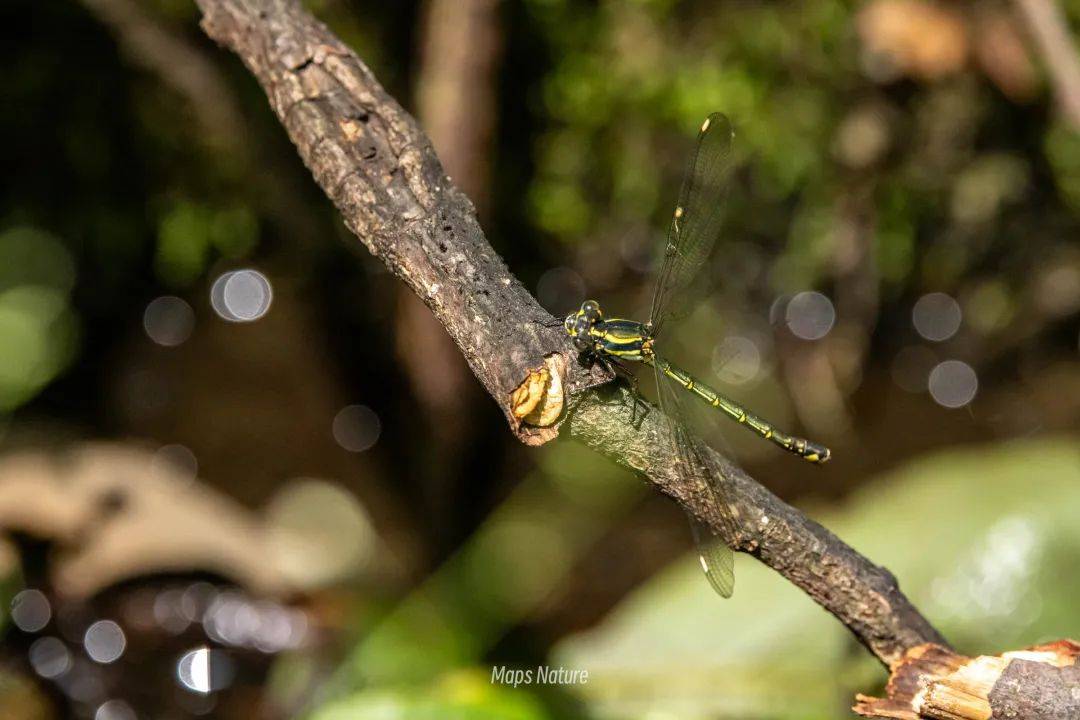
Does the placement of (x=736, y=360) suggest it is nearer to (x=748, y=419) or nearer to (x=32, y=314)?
(x=748, y=419)

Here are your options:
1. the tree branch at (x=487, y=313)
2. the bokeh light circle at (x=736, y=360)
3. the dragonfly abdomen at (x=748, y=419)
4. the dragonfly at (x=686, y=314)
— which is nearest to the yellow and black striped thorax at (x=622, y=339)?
the dragonfly at (x=686, y=314)

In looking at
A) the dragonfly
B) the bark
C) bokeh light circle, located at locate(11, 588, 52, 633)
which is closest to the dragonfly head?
the dragonfly

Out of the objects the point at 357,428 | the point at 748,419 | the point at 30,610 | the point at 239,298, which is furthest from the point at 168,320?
the point at 748,419

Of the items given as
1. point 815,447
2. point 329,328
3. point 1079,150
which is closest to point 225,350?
point 329,328

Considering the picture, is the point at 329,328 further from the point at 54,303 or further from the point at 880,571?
the point at 880,571

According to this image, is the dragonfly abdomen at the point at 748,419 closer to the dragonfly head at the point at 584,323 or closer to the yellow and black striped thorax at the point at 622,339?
the yellow and black striped thorax at the point at 622,339

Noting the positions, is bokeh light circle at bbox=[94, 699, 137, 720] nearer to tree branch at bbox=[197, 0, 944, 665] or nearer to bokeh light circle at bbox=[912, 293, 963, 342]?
tree branch at bbox=[197, 0, 944, 665]

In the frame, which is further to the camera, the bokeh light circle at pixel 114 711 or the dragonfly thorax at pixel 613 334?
the bokeh light circle at pixel 114 711
